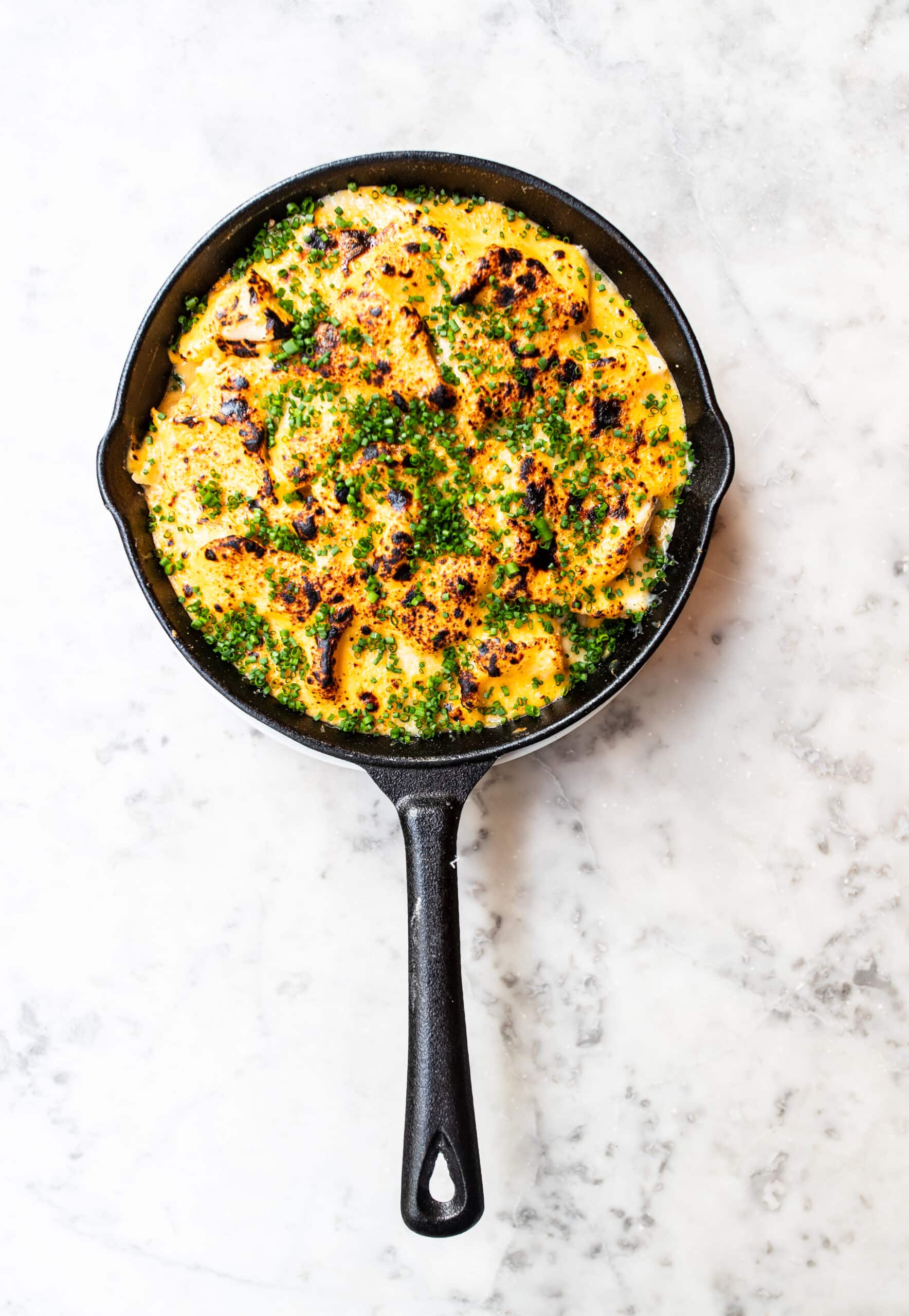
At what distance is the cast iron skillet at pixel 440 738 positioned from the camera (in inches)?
87.3

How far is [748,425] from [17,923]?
2435mm

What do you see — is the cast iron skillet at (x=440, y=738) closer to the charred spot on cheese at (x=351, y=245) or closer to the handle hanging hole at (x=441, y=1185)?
the charred spot on cheese at (x=351, y=245)

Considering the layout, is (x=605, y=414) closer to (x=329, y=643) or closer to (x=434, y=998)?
Answer: (x=329, y=643)

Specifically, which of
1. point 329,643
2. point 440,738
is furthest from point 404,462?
point 440,738

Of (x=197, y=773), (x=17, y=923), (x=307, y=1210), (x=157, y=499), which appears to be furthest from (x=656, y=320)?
(x=307, y=1210)

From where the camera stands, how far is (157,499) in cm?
227

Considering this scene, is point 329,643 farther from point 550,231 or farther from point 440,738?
point 550,231

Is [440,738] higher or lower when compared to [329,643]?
lower

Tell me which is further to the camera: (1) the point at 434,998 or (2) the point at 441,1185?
(2) the point at 441,1185

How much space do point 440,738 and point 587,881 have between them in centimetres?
78

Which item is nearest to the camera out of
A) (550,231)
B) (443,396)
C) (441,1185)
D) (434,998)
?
(443,396)

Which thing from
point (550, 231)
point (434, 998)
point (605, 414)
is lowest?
point (434, 998)

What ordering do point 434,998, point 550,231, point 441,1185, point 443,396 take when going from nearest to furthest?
point 443,396
point 434,998
point 550,231
point 441,1185

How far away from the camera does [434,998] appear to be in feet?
7.39
